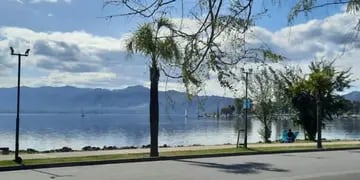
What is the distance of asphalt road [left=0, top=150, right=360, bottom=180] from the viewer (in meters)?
16.0

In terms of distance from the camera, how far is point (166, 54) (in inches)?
182

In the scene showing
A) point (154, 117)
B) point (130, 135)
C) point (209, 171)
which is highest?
point (154, 117)

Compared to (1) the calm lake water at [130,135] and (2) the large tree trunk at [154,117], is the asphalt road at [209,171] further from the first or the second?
(2) the large tree trunk at [154,117]

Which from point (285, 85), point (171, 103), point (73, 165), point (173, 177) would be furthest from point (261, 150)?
point (171, 103)

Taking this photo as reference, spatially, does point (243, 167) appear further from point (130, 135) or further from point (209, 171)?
point (130, 135)

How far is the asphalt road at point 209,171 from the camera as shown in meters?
16.0

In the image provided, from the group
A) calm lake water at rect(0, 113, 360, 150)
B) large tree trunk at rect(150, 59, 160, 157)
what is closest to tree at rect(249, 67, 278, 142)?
calm lake water at rect(0, 113, 360, 150)

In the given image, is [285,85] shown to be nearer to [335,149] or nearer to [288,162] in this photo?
[335,149]

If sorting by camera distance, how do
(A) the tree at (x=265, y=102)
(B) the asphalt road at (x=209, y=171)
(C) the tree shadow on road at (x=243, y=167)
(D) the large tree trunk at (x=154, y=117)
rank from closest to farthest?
(B) the asphalt road at (x=209, y=171), (C) the tree shadow on road at (x=243, y=167), (D) the large tree trunk at (x=154, y=117), (A) the tree at (x=265, y=102)

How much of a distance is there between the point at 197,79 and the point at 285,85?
41972 millimetres

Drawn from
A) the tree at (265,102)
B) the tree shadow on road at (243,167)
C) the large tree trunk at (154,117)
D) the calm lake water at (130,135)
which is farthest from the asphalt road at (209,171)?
the tree at (265,102)

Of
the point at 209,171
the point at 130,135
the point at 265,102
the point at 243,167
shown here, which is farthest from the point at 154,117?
the point at 130,135

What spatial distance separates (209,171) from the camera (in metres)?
17.8

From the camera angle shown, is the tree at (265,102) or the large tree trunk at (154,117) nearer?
the large tree trunk at (154,117)
